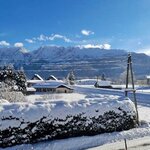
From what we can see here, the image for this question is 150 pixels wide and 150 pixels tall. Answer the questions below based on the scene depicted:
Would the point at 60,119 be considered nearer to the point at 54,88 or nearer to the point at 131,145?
the point at 131,145

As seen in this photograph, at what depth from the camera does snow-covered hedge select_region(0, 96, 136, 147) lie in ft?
64.6

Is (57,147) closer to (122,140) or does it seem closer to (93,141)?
(93,141)

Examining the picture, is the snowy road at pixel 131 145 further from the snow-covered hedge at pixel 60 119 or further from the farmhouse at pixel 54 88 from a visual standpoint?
the farmhouse at pixel 54 88

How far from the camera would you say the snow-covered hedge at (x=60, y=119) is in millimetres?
19688

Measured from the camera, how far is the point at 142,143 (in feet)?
61.8

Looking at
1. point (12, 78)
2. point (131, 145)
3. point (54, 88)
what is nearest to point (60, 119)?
point (131, 145)

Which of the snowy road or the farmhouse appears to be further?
the farmhouse

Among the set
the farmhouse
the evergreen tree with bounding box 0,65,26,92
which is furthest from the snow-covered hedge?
the farmhouse

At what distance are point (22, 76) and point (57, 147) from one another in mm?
38392

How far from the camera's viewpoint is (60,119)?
2100 cm

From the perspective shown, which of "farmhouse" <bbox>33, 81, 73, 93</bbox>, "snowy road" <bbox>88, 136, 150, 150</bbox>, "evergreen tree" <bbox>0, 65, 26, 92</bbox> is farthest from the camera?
"farmhouse" <bbox>33, 81, 73, 93</bbox>

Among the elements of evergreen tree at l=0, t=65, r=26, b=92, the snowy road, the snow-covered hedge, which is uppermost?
evergreen tree at l=0, t=65, r=26, b=92

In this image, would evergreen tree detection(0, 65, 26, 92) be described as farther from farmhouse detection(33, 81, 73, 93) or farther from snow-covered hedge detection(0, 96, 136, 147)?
snow-covered hedge detection(0, 96, 136, 147)

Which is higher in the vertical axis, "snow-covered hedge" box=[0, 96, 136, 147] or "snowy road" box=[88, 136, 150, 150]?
"snow-covered hedge" box=[0, 96, 136, 147]
